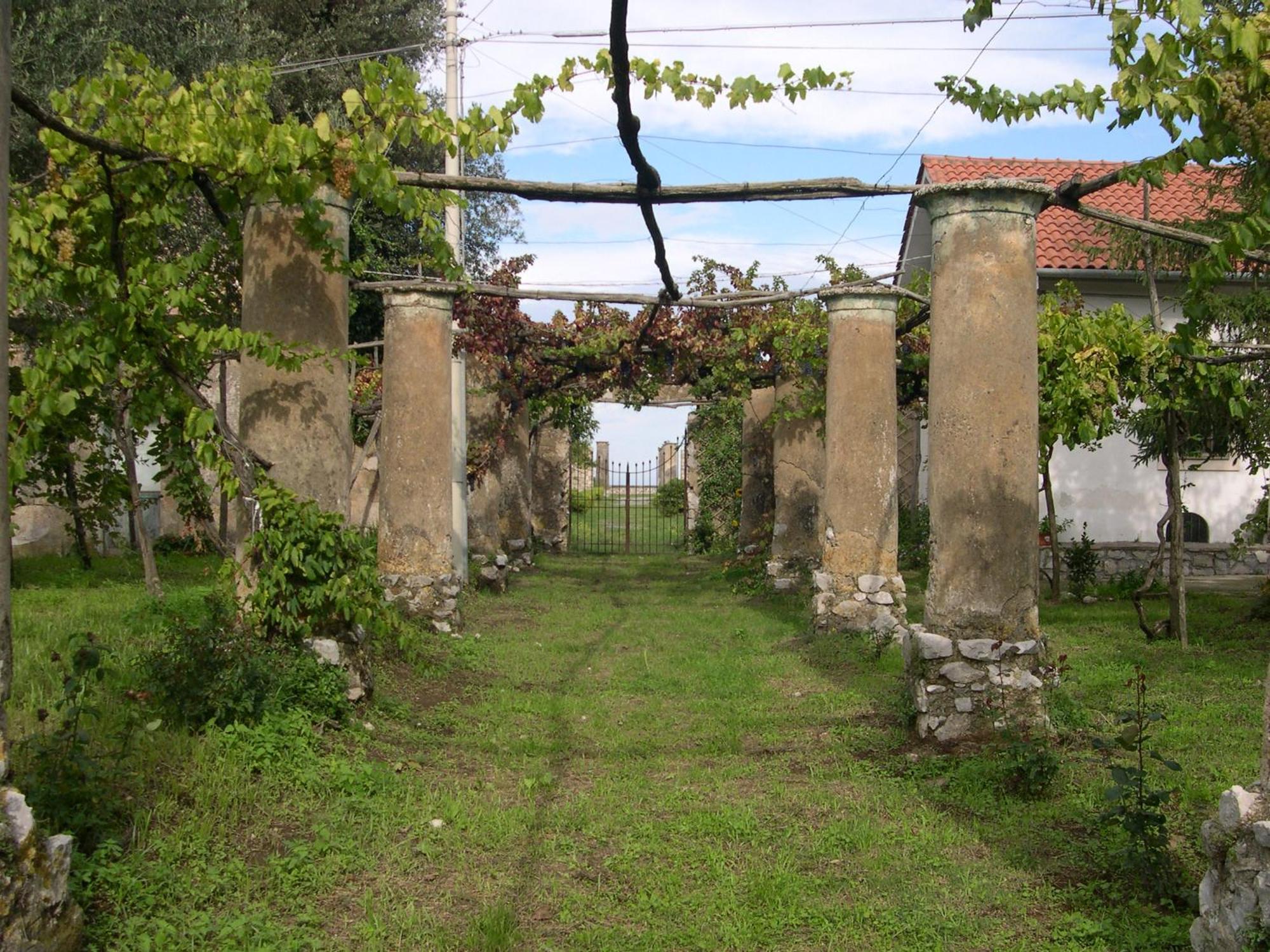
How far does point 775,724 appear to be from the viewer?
7223 millimetres

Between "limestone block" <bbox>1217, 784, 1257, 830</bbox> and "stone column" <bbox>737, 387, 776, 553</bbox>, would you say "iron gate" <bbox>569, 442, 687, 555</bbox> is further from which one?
"limestone block" <bbox>1217, 784, 1257, 830</bbox>

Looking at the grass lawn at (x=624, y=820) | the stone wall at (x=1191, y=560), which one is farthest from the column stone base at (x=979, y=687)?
the stone wall at (x=1191, y=560)


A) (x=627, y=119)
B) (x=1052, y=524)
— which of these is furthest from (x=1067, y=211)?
(x=627, y=119)

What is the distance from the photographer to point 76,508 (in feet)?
37.2

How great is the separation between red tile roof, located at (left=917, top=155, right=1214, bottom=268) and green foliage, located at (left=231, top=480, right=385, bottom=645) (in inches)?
520

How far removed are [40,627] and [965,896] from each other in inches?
241

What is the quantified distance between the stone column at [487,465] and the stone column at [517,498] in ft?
3.72

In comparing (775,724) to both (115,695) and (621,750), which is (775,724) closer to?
(621,750)

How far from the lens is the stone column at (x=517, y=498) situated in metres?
16.5

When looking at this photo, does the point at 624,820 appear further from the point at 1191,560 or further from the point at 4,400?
the point at 1191,560

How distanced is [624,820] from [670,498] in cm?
2393

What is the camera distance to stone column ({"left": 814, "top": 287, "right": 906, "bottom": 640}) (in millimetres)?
10164

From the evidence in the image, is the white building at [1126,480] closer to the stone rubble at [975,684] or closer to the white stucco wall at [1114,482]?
the white stucco wall at [1114,482]

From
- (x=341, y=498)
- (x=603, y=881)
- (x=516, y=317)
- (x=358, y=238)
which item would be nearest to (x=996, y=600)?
(x=603, y=881)
